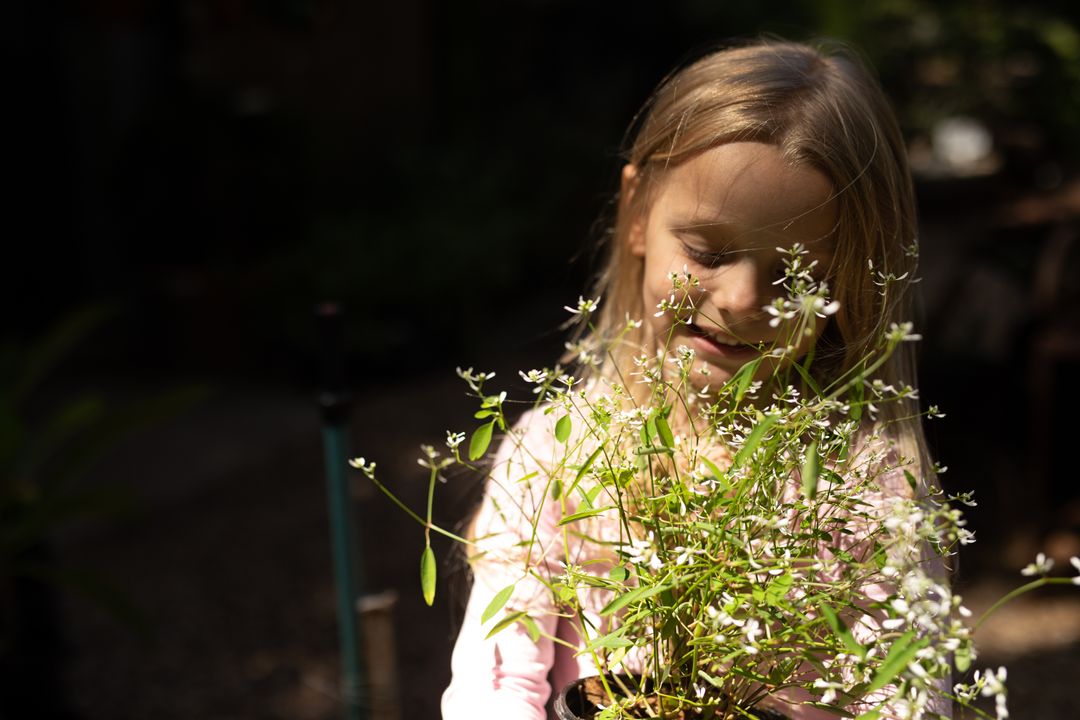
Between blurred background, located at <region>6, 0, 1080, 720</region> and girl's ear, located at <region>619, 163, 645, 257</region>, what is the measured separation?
0.54 feet

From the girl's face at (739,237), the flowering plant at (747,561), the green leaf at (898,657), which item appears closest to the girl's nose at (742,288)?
the girl's face at (739,237)

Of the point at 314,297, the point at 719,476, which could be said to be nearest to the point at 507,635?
the point at 719,476

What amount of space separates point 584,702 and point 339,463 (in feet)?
3.72

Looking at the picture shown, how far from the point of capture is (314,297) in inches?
264

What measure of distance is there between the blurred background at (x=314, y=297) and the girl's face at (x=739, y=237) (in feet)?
1.21

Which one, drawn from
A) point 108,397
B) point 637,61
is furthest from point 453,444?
point 637,61

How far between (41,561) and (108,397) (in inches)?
123

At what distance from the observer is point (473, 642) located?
1.29m

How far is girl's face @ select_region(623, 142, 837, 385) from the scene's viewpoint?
122 centimetres

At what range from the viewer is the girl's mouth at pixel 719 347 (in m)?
1.25

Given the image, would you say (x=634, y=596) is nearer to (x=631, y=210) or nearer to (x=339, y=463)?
(x=631, y=210)

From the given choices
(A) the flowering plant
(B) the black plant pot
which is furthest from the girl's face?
(B) the black plant pot

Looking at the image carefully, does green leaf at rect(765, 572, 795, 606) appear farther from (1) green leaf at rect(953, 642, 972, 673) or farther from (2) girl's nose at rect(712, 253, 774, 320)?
(2) girl's nose at rect(712, 253, 774, 320)

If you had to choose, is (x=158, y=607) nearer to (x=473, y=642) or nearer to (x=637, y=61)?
(x=473, y=642)
